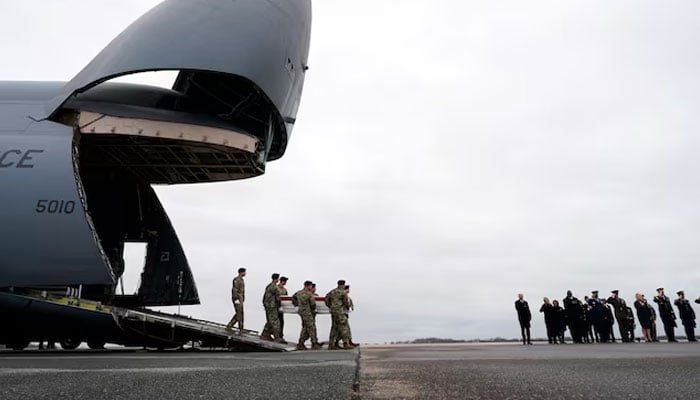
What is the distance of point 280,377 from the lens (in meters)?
3.64

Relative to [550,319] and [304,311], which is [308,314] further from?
[550,319]

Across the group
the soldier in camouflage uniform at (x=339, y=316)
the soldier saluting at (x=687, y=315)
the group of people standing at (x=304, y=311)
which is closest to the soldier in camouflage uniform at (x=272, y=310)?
the group of people standing at (x=304, y=311)

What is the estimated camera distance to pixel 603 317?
654 inches

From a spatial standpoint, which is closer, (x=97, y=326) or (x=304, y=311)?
(x=97, y=326)

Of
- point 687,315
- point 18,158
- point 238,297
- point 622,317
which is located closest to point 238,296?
point 238,297

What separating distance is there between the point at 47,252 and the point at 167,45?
14.6 feet

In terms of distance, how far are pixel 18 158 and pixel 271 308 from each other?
6.31 m

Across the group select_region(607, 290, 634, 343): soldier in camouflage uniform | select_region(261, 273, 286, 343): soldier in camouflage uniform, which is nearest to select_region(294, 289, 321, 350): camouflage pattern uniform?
select_region(261, 273, 286, 343): soldier in camouflage uniform

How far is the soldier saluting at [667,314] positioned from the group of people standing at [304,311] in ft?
33.3

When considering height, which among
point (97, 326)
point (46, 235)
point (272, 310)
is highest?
point (46, 235)

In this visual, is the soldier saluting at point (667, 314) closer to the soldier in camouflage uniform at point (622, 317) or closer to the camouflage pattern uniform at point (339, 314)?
the soldier in camouflage uniform at point (622, 317)

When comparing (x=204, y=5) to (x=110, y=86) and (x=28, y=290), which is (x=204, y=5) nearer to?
(x=110, y=86)

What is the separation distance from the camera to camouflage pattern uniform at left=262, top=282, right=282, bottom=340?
12523 millimetres

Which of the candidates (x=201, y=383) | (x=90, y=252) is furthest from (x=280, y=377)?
(x=90, y=252)
